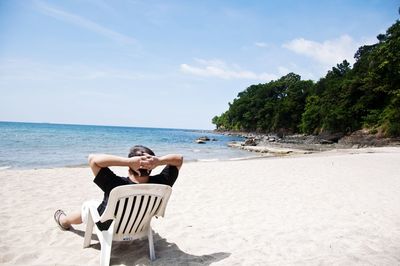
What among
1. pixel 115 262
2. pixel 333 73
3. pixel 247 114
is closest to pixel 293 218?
pixel 115 262

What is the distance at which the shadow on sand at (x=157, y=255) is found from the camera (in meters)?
3.64

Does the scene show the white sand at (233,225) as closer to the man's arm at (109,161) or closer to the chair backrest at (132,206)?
the chair backrest at (132,206)

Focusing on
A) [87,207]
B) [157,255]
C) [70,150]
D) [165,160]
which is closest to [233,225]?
[157,255]

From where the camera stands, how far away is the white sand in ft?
12.3

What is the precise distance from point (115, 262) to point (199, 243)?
122 centimetres

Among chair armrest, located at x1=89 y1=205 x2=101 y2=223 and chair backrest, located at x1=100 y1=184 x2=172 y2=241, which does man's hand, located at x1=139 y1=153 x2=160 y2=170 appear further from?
chair armrest, located at x1=89 y1=205 x2=101 y2=223

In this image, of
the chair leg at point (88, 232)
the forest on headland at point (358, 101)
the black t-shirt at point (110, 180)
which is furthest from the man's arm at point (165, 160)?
the forest on headland at point (358, 101)

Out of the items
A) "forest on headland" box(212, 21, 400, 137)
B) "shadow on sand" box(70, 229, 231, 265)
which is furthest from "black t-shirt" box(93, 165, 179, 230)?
"forest on headland" box(212, 21, 400, 137)

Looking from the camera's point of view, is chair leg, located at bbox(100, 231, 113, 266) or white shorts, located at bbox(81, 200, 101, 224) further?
white shorts, located at bbox(81, 200, 101, 224)

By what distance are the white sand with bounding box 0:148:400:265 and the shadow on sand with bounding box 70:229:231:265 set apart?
0.01 m

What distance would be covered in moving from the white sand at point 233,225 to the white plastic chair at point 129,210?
37 centimetres

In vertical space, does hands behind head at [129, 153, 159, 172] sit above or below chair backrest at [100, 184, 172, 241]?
above

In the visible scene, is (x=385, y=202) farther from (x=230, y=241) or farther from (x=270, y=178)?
(x=230, y=241)

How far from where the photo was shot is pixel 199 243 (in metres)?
4.27
